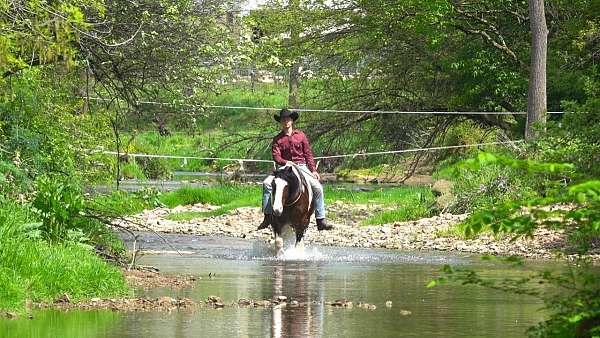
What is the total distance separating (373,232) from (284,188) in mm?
5866

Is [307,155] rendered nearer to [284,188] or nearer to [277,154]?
[277,154]

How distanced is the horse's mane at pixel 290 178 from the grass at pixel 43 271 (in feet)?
24.1

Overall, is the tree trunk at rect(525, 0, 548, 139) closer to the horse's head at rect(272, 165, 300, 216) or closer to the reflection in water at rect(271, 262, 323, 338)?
the horse's head at rect(272, 165, 300, 216)

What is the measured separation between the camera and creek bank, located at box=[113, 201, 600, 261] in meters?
24.6

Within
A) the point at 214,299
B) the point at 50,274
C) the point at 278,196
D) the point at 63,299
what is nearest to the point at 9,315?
the point at 63,299

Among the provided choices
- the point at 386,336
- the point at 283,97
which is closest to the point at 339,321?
the point at 386,336

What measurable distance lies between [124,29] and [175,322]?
8.14 m

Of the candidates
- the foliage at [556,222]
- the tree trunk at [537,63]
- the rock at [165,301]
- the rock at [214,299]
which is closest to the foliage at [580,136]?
the rock at [214,299]

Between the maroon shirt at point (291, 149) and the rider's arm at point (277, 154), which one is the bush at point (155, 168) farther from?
the rider's arm at point (277, 154)

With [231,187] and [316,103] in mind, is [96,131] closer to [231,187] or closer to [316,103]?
[231,187]

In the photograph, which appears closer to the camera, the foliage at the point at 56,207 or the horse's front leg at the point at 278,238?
the foliage at the point at 56,207

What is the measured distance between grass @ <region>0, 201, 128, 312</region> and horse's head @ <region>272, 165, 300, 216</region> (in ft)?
23.2

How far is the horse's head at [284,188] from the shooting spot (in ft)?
74.4

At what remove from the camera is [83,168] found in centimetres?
2125
